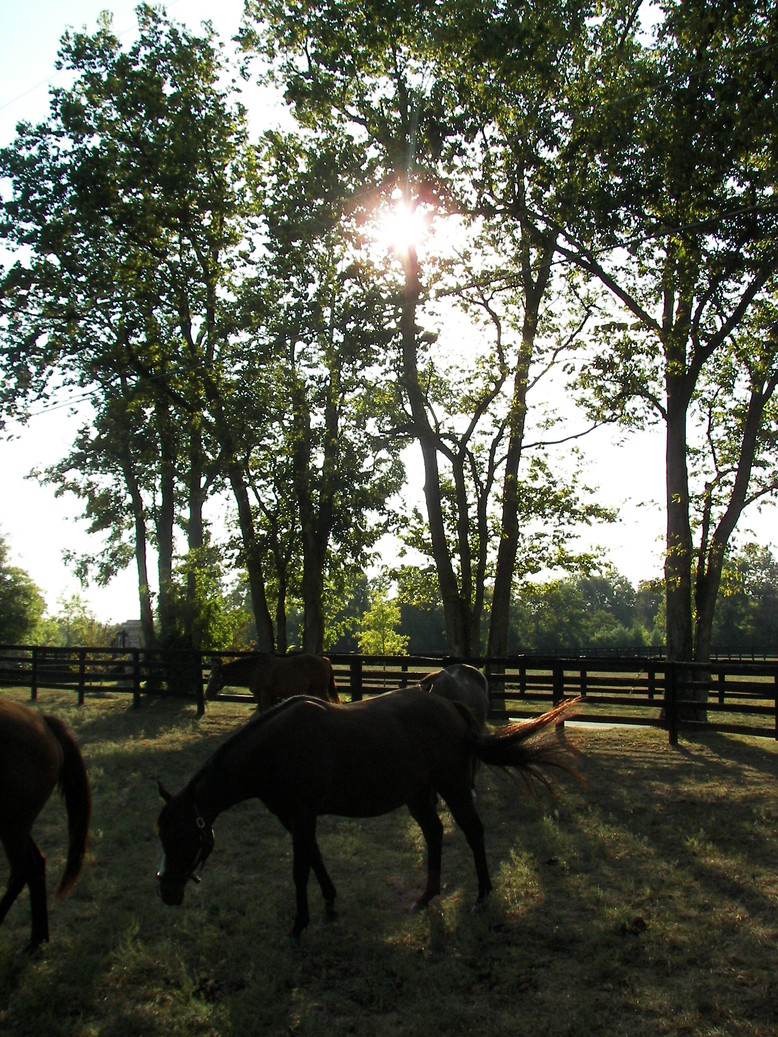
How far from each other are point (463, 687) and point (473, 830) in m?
4.24

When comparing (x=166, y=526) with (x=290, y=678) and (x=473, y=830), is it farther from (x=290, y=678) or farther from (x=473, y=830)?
(x=473, y=830)

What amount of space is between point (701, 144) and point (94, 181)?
12.6 meters

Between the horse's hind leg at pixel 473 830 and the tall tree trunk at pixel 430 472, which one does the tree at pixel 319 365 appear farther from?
the horse's hind leg at pixel 473 830

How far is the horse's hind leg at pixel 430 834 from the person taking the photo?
5.82 metres

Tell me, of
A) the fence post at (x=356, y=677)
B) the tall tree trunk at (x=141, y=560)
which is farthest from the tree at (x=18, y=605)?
the fence post at (x=356, y=677)

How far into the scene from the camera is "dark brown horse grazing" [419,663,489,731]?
10.0 m

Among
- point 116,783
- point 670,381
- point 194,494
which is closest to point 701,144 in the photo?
point 670,381

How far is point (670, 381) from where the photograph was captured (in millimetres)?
17125

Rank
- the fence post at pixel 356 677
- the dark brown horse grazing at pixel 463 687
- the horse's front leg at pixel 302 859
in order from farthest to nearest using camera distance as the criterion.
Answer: the fence post at pixel 356 677
the dark brown horse grazing at pixel 463 687
the horse's front leg at pixel 302 859

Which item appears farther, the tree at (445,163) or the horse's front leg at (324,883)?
the tree at (445,163)

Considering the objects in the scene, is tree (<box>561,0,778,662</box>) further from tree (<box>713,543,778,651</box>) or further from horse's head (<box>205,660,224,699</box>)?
tree (<box>713,543,778,651</box>)

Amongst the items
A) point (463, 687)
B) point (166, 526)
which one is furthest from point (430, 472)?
point (166, 526)

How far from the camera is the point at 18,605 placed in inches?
1510

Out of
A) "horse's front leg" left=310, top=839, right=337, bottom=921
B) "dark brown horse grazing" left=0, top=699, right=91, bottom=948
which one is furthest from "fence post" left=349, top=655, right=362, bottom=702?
"dark brown horse grazing" left=0, top=699, right=91, bottom=948
